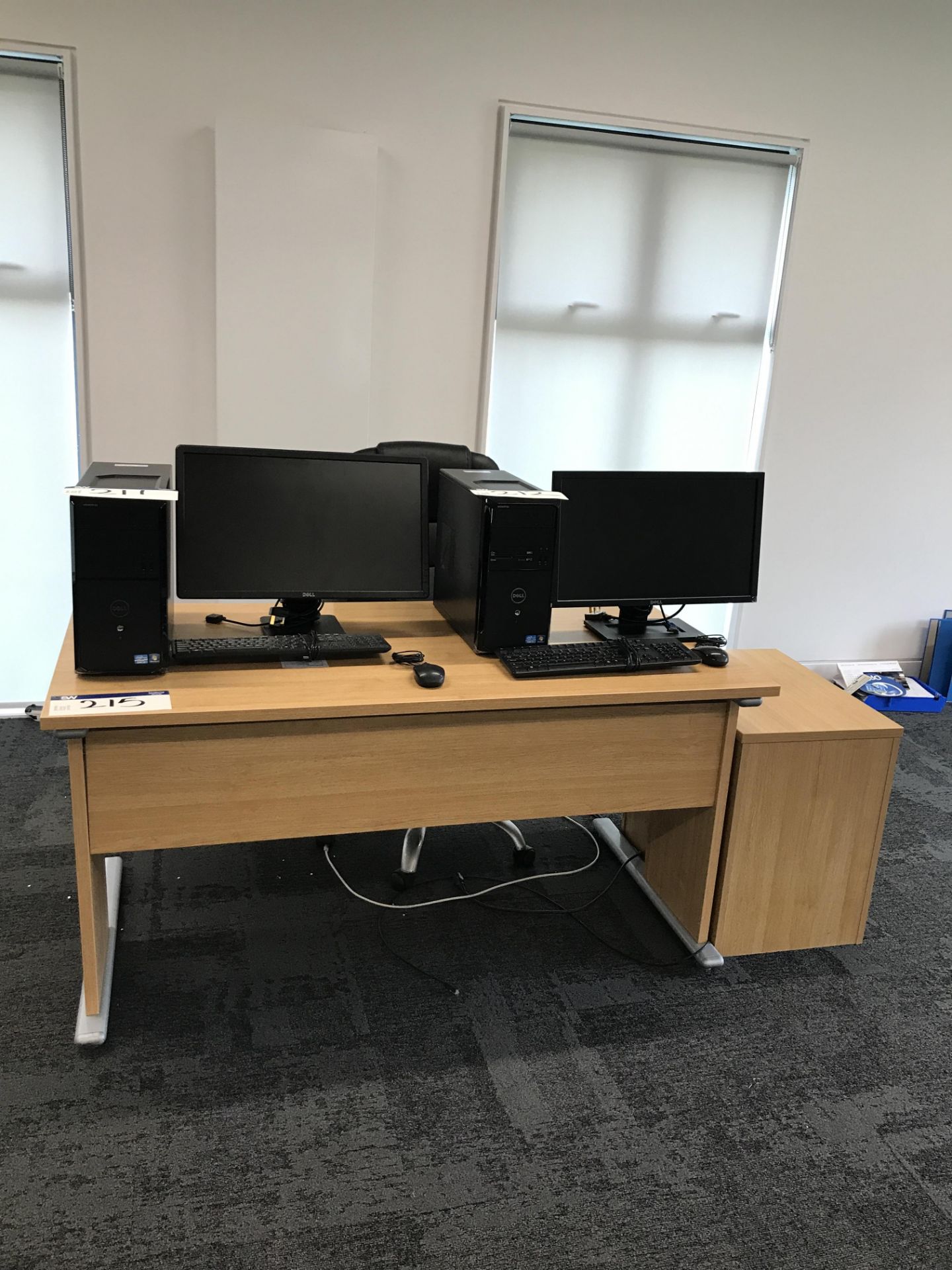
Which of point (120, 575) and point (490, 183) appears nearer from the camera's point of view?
point (120, 575)

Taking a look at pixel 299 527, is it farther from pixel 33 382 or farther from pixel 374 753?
pixel 33 382

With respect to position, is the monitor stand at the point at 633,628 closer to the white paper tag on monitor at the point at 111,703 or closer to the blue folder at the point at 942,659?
the white paper tag on monitor at the point at 111,703

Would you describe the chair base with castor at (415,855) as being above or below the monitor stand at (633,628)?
below

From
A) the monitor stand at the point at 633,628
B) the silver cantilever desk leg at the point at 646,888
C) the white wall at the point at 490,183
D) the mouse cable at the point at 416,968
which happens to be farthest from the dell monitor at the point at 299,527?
the white wall at the point at 490,183

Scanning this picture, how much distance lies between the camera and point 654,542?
2.33m

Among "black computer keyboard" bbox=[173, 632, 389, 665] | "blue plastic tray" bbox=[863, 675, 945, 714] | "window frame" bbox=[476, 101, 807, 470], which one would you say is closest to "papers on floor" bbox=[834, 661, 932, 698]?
"blue plastic tray" bbox=[863, 675, 945, 714]

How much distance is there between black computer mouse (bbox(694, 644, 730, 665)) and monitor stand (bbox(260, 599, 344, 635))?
86 cm

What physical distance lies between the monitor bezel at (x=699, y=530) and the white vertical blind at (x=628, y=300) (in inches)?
64.3

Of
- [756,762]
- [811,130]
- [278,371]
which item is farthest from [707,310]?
[756,762]

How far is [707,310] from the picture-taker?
3.95m

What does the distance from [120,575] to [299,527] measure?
17.0 inches

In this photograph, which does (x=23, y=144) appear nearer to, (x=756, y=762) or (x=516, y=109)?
(x=516, y=109)

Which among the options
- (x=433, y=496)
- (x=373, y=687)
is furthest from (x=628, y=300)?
(x=373, y=687)

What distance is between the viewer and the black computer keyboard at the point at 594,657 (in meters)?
2.08
